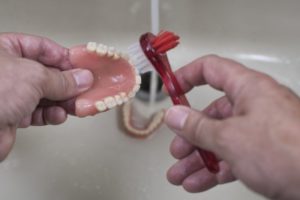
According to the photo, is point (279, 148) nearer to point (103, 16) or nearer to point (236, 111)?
point (236, 111)

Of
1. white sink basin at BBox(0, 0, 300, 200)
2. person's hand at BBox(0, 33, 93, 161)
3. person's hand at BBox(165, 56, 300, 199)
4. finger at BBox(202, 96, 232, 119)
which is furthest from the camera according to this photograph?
white sink basin at BBox(0, 0, 300, 200)

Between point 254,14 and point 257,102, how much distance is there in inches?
21.6

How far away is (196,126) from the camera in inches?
19.1

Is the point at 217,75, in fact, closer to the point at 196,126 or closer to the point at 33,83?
the point at 196,126

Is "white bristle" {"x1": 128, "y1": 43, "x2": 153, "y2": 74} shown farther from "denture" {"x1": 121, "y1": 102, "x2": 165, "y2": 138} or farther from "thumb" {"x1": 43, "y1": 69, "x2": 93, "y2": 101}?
"denture" {"x1": 121, "y1": 102, "x2": 165, "y2": 138}

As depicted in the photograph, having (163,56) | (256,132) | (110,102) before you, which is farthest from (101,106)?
(256,132)

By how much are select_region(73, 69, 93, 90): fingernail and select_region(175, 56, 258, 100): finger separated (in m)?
0.12

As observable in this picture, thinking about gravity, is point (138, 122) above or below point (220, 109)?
below

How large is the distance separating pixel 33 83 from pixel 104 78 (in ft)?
0.44

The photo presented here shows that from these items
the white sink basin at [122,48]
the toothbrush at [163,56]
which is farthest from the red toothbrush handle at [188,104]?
the white sink basin at [122,48]

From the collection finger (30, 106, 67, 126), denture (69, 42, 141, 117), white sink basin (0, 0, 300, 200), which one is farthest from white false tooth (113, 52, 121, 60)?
white sink basin (0, 0, 300, 200)

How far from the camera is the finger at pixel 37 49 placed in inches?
24.6

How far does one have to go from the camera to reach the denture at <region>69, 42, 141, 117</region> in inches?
24.3

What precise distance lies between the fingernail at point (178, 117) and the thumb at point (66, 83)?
151 millimetres
